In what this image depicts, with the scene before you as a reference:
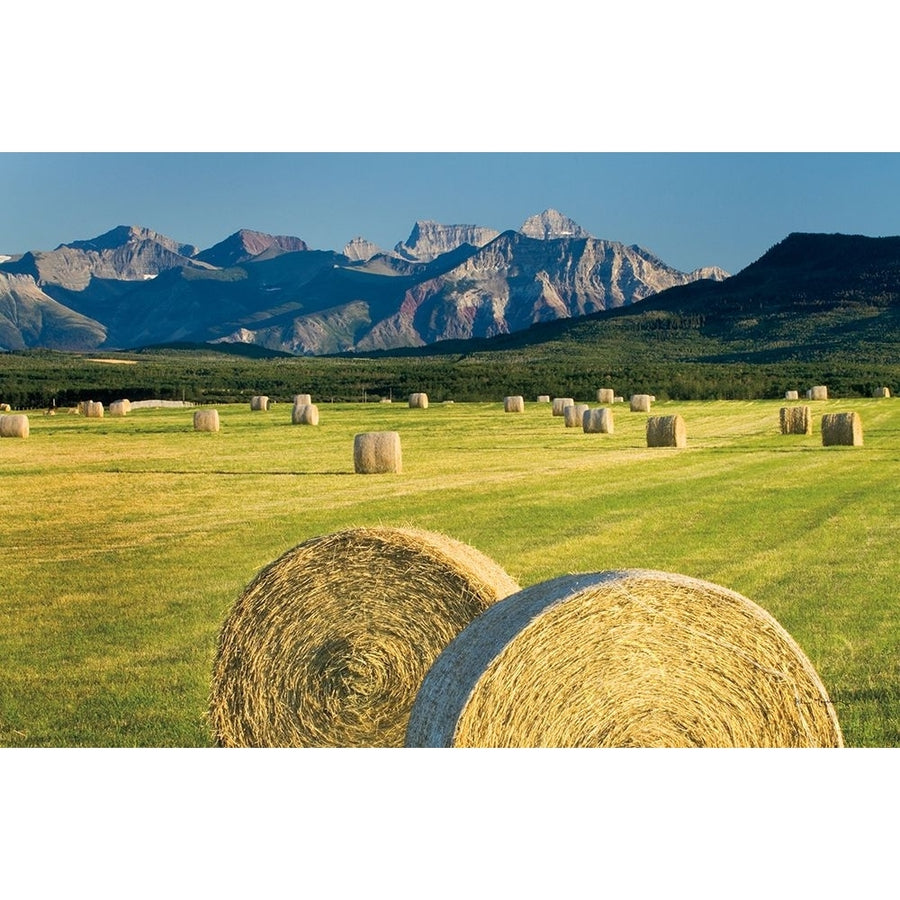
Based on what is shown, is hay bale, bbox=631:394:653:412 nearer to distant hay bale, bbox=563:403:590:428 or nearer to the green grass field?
the green grass field

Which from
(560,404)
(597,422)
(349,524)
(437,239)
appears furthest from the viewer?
(560,404)

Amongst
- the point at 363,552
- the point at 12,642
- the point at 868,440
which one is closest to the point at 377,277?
the point at 12,642

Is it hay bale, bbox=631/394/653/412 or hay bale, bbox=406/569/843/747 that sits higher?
hay bale, bbox=631/394/653/412

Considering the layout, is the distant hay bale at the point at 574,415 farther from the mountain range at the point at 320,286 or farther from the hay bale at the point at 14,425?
the hay bale at the point at 14,425

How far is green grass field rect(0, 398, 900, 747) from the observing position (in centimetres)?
698

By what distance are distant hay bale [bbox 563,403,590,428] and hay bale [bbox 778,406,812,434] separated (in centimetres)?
247

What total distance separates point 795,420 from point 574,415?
283 cm

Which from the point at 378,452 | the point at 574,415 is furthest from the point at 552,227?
the point at 574,415

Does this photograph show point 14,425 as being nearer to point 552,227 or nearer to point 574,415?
point 552,227

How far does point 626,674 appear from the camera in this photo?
4816 millimetres

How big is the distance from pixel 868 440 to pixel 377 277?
7654mm

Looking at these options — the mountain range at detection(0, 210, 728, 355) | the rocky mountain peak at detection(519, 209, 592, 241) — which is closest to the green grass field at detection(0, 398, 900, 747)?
the mountain range at detection(0, 210, 728, 355)

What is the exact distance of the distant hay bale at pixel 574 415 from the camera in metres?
17.1
